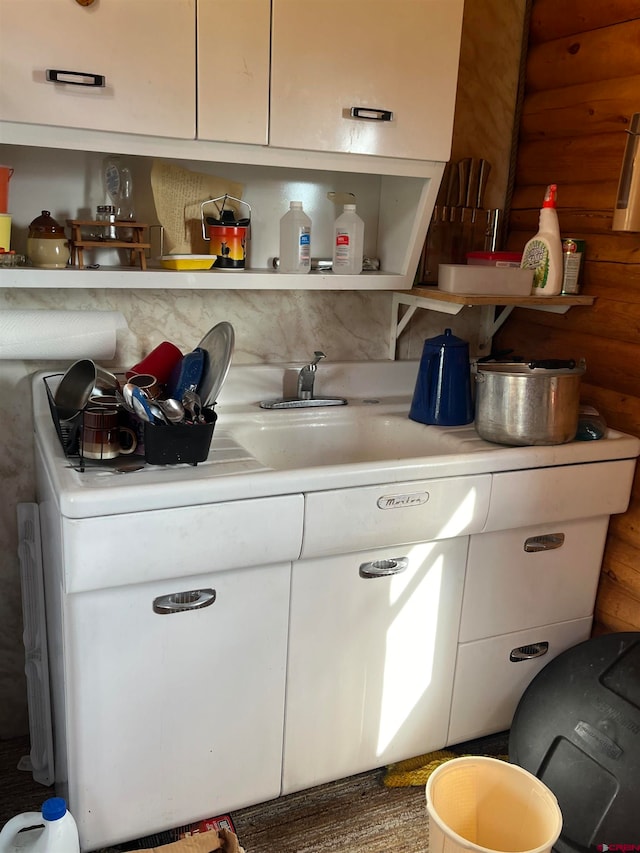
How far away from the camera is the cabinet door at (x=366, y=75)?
5.41ft

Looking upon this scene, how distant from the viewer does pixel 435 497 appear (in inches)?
65.8

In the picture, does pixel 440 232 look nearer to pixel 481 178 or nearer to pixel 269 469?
pixel 481 178

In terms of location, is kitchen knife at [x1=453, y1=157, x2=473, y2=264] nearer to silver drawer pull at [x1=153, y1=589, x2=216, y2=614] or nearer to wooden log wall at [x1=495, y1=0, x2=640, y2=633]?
wooden log wall at [x1=495, y1=0, x2=640, y2=633]

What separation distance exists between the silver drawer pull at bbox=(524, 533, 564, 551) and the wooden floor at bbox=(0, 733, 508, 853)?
25.3 inches

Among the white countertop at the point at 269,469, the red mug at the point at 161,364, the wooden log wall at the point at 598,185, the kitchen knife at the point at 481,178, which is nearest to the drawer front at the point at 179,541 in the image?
the white countertop at the point at 269,469

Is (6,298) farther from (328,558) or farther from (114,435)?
(328,558)

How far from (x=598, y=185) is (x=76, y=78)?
128 centimetres

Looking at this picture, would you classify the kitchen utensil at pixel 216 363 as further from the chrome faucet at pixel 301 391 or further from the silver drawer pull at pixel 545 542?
the silver drawer pull at pixel 545 542

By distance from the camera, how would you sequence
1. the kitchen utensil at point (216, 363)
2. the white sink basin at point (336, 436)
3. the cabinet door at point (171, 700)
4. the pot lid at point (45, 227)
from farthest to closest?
the white sink basin at point (336, 436) → the pot lid at point (45, 227) → the kitchen utensil at point (216, 363) → the cabinet door at point (171, 700)

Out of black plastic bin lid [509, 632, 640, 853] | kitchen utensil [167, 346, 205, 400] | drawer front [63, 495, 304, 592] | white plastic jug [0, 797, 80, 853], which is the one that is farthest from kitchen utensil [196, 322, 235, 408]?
black plastic bin lid [509, 632, 640, 853]

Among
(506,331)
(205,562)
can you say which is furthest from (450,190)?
(205,562)

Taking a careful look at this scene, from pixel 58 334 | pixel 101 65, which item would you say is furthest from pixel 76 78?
pixel 58 334

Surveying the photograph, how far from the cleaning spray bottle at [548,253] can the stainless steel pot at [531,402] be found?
0.25 meters

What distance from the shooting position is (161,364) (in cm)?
170
